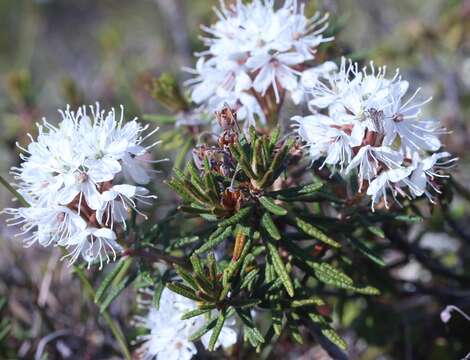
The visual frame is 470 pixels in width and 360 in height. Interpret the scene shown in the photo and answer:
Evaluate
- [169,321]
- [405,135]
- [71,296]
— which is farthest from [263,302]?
[71,296]

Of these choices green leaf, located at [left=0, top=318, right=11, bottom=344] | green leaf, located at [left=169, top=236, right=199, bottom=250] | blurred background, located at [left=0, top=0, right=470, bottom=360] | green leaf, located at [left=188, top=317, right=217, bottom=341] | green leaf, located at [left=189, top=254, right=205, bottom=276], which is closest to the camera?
green leaf, located at [left=189, top=254, right=205, bottom=276]

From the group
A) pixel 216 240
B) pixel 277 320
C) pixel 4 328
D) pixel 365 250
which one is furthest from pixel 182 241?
pixel 4 328

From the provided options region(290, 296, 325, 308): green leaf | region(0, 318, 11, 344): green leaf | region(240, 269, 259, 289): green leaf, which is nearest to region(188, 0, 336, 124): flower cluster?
region(240, 269, 259, 289): green leaf

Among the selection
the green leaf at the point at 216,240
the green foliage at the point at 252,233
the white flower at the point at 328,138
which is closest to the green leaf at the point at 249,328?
the green foliage at the point at 252,233

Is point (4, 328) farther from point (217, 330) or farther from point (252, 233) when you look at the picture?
point (252, 233)

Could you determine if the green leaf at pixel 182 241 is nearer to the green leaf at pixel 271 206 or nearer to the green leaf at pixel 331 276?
the green leaf at pixel 271 206

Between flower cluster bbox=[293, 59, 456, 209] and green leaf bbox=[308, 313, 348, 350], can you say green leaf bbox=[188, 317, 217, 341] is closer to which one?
green leaf bbox=[308, 313, 348, 350]

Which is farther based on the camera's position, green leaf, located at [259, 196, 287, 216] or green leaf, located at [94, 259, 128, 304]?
green leaf, located at [94, 259, 128, 304]
